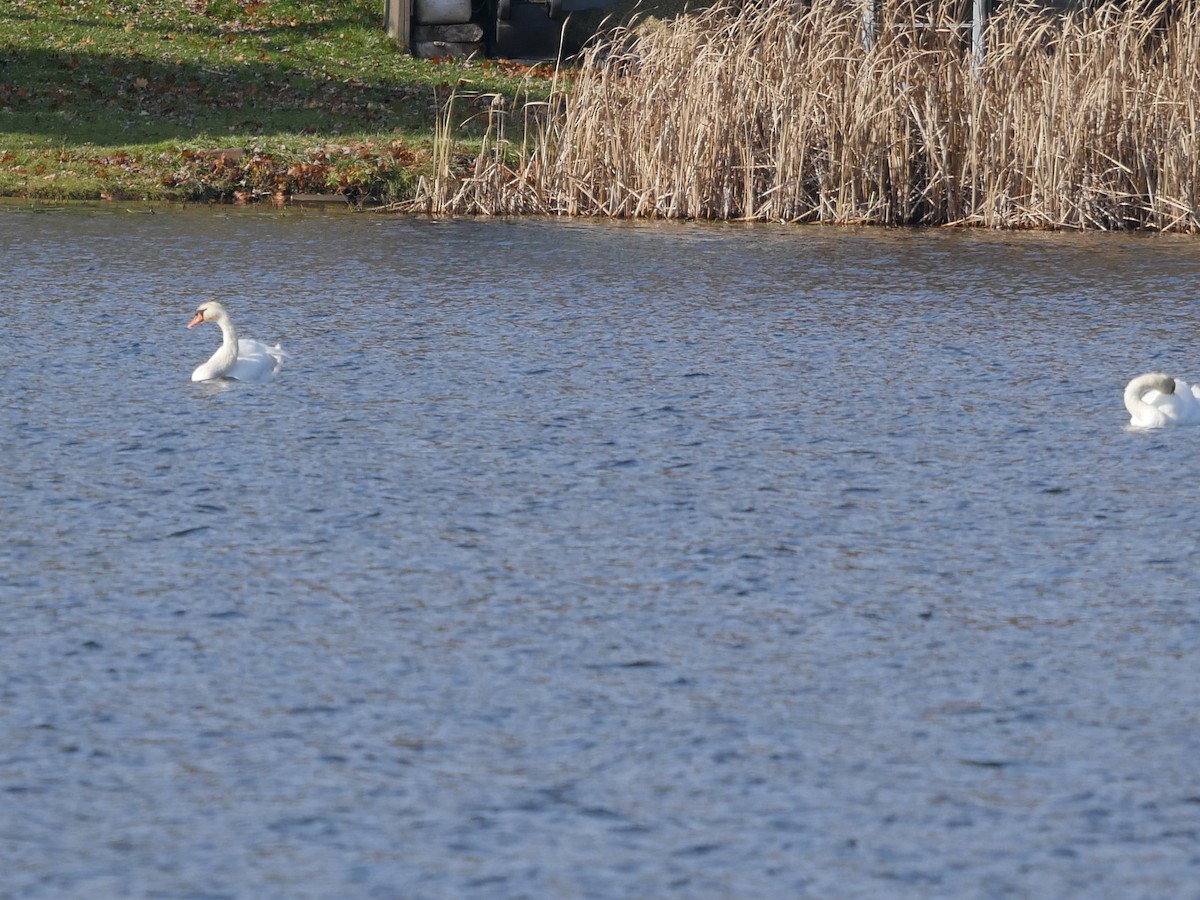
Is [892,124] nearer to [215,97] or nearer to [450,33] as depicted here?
[215,97]

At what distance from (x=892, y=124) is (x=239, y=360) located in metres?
8.62

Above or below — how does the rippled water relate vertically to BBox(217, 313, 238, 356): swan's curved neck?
below

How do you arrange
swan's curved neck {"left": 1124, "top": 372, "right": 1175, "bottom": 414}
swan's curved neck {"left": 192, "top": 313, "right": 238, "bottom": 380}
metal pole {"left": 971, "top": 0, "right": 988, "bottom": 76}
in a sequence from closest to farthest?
1. swan's curved neck {"left": 1124, "top": 372, "right": 1175, "bottom": 414}
2. swan's curved neck {"left": 192, "top": 313, "right": 238, "bottom": 380}
3. metal pole {"left": 971, "top": 0, "right": 988, "bottom": 76}

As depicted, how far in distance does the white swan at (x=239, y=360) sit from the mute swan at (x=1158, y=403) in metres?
4.28

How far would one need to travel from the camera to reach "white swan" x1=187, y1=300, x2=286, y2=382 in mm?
9766

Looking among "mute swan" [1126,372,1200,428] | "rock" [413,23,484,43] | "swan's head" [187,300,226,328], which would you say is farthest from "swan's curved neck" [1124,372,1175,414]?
"rock" [413,23,484,43]

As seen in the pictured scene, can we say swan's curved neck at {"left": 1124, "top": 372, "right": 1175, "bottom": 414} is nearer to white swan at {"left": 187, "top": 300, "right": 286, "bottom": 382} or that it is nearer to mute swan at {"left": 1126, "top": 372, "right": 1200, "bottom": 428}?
mute swan at {"left": 1126, "top": 372, "right": 1200, "bottom": 428}

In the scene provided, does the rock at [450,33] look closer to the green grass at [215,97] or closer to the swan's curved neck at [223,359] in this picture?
the green grass at [215,97]

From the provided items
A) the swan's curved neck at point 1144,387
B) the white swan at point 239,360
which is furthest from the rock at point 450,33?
the swan's curved neck at point 1144,387

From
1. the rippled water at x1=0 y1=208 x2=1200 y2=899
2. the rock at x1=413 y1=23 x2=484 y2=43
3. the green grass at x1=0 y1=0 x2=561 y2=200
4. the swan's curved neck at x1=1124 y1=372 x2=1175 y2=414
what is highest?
the rock at x1=413 y1=23 x2=484 y2=43

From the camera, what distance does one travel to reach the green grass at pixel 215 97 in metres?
19.2

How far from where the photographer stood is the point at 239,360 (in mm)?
9820

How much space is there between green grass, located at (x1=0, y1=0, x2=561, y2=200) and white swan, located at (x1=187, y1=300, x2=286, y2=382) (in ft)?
27.5

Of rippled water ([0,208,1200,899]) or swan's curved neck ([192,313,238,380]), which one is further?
swan's curved neck ([192,313,238,380])
